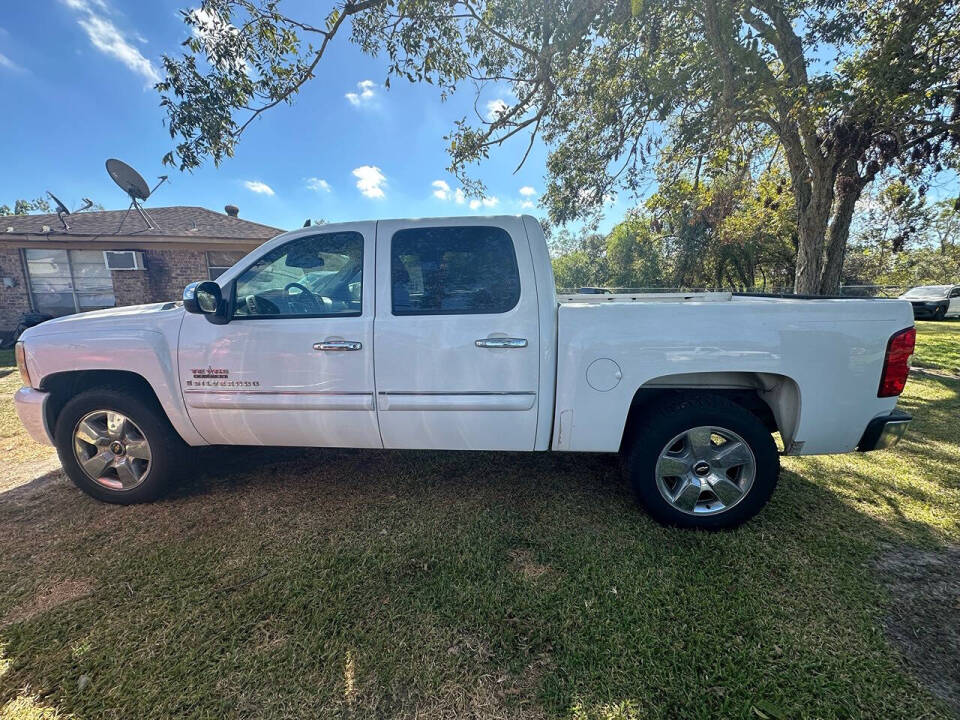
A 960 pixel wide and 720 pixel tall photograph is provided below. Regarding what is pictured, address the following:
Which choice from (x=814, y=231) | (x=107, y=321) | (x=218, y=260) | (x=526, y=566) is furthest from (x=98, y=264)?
(x=814, y=231)

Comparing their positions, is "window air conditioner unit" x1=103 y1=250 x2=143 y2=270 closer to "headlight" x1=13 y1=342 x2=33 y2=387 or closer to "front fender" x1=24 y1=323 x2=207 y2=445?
"headlight" x1=13 y1=342 x2=33 y2=387

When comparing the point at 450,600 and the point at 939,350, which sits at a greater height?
the point at 939,350

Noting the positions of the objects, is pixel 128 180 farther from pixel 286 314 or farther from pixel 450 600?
pixel 450 600

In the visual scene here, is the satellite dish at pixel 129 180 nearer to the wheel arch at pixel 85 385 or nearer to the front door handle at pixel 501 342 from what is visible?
the wheel arch at pixel 85 385

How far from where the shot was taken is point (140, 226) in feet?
41.2

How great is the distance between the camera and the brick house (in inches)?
466

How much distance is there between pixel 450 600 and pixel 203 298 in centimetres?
241

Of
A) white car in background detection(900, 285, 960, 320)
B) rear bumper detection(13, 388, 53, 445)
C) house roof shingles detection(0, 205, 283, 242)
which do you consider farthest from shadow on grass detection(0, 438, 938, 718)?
white car in background detection(900, 285, 960, 320)

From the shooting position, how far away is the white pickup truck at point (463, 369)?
2412mm

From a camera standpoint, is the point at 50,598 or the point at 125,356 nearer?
the point at 50,598

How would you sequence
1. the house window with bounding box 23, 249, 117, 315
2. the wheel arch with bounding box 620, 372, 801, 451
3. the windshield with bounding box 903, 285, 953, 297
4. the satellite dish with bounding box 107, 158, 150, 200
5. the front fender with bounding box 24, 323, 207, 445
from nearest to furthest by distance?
1. the wheel arch with bounding box 620, 372, 801, 451
2. the front fender with bounding box 24, 323, 207, 445
3. the satellite dish with bounding box 107, 158, 150, 200
4. the house window with bounding box 23, 249, 117, 315
5. the windshield with bounding box 903, 285, 953, 297

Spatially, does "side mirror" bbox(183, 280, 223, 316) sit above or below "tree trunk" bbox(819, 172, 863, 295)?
below

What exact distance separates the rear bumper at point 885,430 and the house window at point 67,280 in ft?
54.7

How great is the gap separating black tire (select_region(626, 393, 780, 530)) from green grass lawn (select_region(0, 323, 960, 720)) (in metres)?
0.13
